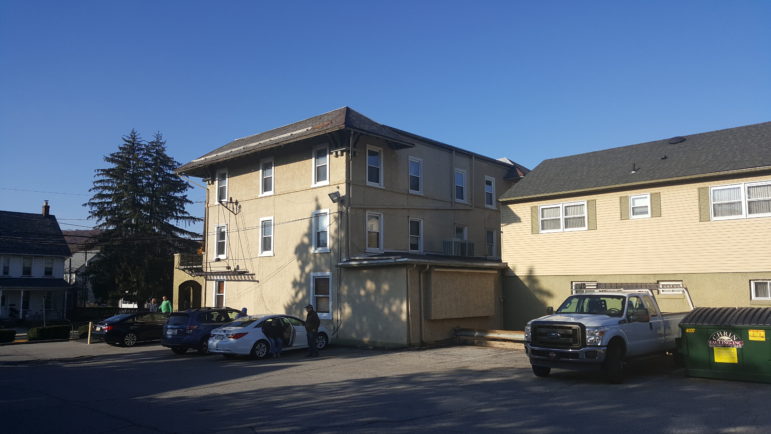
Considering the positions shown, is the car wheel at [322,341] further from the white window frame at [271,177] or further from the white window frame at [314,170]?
the white window frame at [271,177]

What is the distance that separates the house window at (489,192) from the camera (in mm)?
30797

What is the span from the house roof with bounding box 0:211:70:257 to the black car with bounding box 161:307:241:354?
98.3 ft

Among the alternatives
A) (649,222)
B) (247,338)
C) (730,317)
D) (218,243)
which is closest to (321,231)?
(247,338)

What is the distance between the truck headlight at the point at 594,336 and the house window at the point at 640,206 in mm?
10175

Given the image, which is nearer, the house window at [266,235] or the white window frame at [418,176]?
the white window frame at [418,176]

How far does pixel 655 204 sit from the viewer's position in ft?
68.6

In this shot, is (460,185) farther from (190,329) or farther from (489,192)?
(190,329)

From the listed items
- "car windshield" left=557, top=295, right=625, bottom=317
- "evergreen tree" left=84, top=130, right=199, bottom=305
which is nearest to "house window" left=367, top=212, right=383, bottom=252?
"car windshield" left=557, top=295, right=625, bottom=317

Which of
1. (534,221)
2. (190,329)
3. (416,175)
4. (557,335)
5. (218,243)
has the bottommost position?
(190,329)

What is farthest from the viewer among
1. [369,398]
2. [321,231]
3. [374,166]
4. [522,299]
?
[374,166]

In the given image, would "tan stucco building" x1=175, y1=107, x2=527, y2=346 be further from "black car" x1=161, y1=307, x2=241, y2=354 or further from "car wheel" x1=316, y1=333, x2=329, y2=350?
"black car" x1=161, y1=307, x2=241, y2=354

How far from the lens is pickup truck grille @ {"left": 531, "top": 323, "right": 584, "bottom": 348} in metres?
12.5

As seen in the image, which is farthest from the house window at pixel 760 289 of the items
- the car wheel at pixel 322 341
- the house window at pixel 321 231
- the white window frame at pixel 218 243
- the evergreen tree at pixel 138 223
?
the evergreen tree at pixel 138 223

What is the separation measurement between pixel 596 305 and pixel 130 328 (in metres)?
18.1
